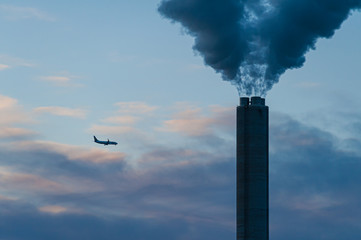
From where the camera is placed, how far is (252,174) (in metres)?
92.9

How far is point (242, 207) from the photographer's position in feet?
305

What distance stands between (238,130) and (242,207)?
323 inches

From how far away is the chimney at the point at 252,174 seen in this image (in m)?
92.4

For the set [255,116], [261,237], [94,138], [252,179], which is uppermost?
[94,138]

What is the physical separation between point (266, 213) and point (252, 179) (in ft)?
13.0

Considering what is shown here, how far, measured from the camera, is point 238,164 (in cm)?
9388

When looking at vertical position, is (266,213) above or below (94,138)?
below

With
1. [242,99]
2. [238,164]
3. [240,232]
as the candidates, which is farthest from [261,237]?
[242,99]

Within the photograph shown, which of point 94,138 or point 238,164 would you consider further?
point 94,138

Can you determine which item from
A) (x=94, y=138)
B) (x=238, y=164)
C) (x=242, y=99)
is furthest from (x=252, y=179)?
(x=94, y=138)

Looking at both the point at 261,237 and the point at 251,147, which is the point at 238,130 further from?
the point at 261,237

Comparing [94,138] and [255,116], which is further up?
[94,138]

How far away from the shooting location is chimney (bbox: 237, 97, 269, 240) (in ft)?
303

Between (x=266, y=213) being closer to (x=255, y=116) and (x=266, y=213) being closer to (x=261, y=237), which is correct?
(x=261, y=237)
